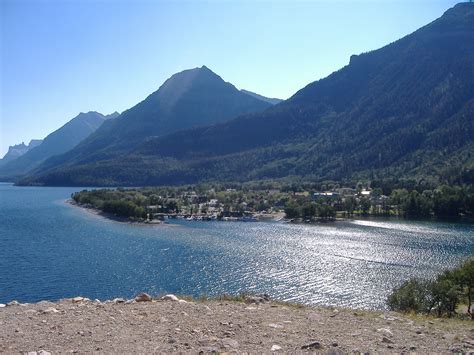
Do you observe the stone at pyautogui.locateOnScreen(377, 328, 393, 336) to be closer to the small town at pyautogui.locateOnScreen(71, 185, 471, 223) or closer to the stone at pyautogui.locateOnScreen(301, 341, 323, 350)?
the stone at pyautogui.locateOnScreen(301, 341, 323, 350)

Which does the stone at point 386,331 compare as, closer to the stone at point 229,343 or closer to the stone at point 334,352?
the stone at point 334,352

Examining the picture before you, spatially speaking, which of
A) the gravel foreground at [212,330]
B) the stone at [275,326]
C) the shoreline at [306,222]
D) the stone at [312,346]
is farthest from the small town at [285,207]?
the stone at [312,346]

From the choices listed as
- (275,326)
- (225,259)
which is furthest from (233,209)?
(275,326)

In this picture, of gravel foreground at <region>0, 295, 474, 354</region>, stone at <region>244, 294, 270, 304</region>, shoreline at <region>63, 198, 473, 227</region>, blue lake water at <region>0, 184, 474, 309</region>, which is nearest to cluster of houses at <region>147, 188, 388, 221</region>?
shoreline at <region>63, 198, 473, 227</region>

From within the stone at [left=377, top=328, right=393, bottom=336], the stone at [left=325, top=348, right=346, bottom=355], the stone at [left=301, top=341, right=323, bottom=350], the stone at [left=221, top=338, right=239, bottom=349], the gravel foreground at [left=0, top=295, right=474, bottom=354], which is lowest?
the gravel foreground at [left=0, top=295, right=474, bottom=354]

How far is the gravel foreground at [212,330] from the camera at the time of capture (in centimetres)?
1043

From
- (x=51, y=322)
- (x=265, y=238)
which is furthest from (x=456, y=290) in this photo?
(x=265, y=238)

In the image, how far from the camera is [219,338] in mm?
11031

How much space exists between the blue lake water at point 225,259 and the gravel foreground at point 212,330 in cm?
3296

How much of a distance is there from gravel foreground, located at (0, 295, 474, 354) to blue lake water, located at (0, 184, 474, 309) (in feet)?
108

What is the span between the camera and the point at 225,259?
219 ft

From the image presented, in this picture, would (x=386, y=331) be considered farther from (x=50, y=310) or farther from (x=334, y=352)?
(x=50, y=310)

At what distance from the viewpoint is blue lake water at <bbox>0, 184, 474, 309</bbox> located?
4969 cm

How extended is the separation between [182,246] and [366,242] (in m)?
34.4
